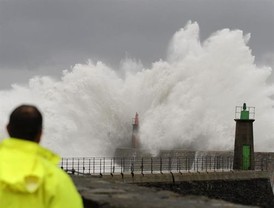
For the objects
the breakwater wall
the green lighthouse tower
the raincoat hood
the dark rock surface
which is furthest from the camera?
the green lighthouse tower

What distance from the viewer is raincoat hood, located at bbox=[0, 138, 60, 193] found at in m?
1.74

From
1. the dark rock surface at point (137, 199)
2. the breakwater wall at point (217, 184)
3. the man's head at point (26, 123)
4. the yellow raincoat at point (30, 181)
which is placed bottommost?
the breakwater wall at point (217, 184)

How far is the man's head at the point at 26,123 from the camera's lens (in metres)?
1.83

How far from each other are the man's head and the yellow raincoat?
0.04m

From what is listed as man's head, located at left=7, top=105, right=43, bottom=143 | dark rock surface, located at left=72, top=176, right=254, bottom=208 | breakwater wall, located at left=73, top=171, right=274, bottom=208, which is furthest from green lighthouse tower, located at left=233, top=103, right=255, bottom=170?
man's head, located at left=7, top=105, right=43, bottom=143

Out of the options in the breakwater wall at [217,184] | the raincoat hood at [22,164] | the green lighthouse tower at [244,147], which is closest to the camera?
the raincoat hood at [22,164]

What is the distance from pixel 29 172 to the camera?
1751 mm

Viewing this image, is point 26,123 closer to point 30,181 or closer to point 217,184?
point 30,181

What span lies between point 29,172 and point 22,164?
0.04 metres

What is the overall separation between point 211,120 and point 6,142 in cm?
2818

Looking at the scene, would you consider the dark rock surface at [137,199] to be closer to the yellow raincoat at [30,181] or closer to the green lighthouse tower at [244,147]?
the yellow raincoat at [30,181]

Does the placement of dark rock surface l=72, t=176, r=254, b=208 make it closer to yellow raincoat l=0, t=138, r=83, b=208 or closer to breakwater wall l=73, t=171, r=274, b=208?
yellow raincoat l=0, t=138, r=83, b=208

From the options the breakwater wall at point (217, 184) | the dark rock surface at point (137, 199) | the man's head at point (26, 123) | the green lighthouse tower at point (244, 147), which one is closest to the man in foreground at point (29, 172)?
the man's head at point (26, 123)

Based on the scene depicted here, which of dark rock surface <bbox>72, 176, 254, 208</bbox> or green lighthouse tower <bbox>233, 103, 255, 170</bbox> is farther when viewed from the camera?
green lighthouse tower <bbox>233, 103, 255, 170</bbox>
